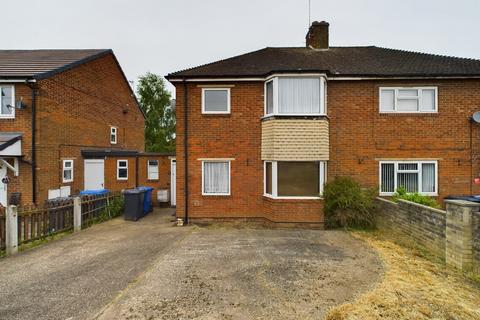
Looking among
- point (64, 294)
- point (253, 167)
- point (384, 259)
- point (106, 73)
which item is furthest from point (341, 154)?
point (106, 73)

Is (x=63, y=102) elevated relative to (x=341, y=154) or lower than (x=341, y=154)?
elevated

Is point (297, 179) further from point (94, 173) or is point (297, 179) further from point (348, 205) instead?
point (94, 173)

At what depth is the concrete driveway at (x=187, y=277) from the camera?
4051 millimetres

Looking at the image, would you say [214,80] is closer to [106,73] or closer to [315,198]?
[315,198]

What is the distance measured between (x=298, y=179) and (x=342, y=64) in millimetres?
5482

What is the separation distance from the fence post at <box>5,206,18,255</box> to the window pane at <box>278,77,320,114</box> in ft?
28.0

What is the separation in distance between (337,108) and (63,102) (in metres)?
13.5

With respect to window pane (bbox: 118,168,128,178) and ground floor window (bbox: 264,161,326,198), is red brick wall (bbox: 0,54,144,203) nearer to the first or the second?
window pane (bbox: 118,168,128,178)

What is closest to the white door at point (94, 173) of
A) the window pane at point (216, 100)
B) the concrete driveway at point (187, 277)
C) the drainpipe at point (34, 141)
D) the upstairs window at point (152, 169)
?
the upstairs window at point (152, 169)

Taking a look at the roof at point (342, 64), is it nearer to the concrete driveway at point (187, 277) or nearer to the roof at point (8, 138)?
the concrete driveway at point (187, 277)

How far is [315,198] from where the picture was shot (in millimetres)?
9086

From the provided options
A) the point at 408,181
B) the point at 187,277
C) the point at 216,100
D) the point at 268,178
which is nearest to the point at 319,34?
the point at 216,100

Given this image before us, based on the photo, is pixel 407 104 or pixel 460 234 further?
pixel 407 104

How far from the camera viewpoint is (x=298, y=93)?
9234 millimetres
